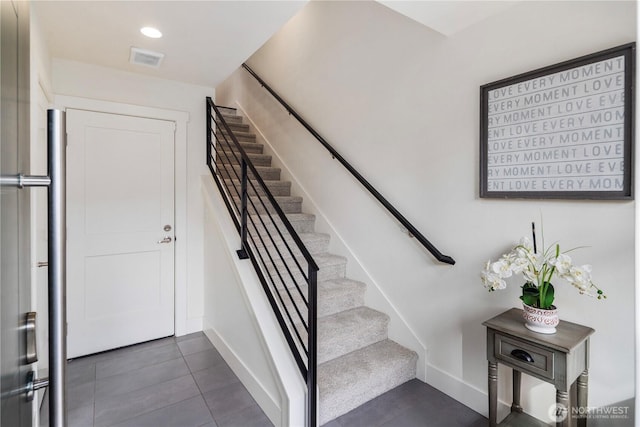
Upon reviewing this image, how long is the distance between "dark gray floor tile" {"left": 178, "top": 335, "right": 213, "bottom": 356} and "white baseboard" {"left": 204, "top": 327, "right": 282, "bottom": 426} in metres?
0.07

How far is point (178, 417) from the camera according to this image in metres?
1.98

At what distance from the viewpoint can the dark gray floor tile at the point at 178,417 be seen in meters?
1.92

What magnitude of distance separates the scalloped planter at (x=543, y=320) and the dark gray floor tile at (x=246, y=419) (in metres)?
1.53

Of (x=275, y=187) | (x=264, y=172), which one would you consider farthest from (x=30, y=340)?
(x=264, y=172)

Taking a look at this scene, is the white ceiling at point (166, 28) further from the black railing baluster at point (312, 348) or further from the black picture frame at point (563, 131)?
the black railing baluster at point (312, 348)

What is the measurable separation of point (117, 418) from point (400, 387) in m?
1.80

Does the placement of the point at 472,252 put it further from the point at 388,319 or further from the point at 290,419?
the point at 290,419

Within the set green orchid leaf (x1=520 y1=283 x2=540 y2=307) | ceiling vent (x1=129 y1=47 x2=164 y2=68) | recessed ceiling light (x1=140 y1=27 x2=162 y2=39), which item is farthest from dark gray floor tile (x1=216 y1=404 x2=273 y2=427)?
ceiling vent (x1=129 y1=47 x2=164 y2=68)

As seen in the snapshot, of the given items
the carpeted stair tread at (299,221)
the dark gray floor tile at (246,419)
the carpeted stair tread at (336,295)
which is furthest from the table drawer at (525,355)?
the carpeted stair tread at (299,221)

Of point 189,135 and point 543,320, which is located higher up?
point 189,135

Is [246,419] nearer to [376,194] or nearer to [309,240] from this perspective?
[309,240]

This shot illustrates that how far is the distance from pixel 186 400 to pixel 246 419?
0.46 meters

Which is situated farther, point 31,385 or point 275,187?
point 275,187

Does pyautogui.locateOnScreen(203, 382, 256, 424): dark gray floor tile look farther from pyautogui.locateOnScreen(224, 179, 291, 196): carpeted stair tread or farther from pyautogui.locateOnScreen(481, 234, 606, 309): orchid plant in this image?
pyautogui.locateOnScreen(224, 179, 291, 196): carpeted stair tread
